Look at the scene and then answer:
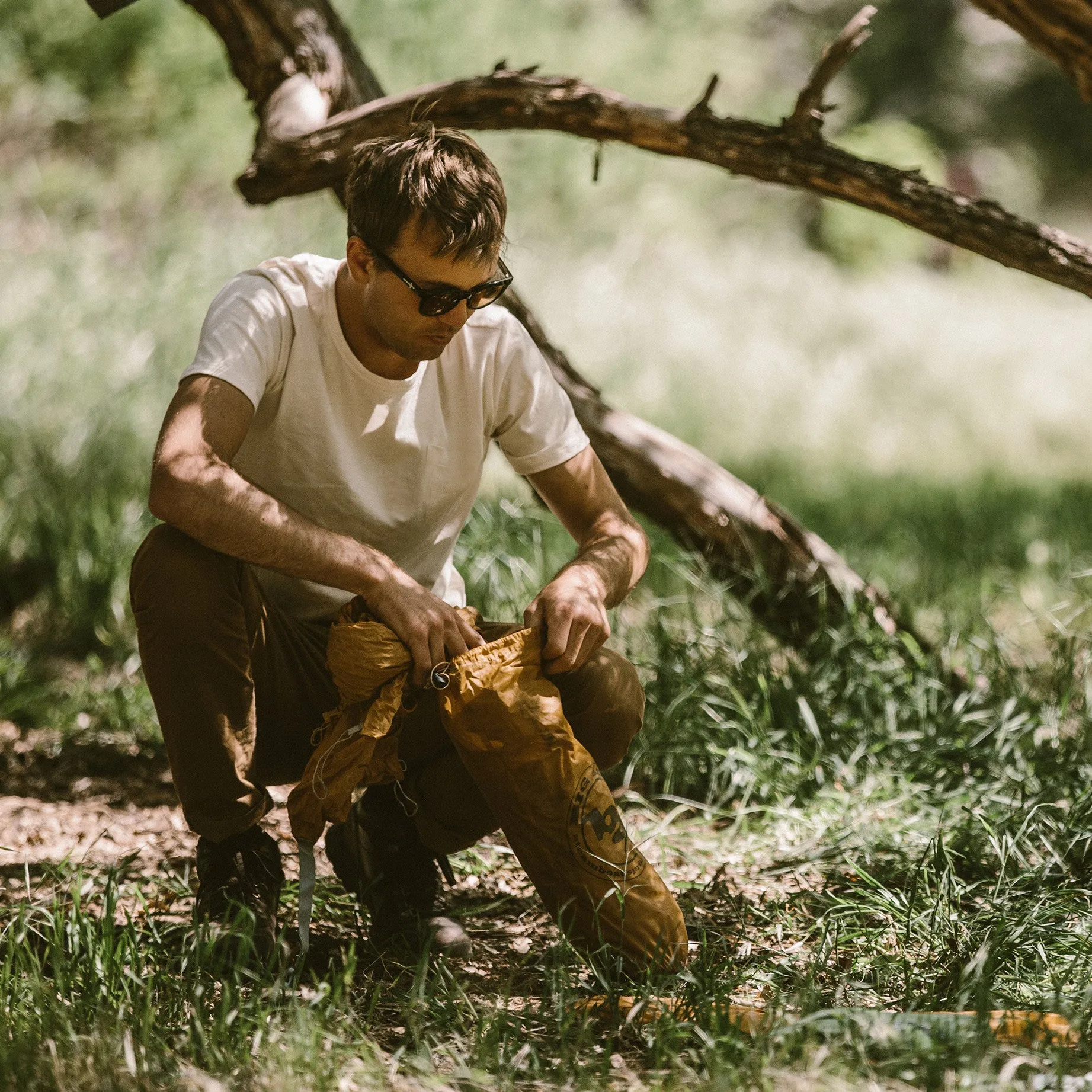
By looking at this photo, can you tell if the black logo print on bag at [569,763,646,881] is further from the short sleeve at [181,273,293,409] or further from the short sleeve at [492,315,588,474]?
the short sleeve at [181,273,293,409]

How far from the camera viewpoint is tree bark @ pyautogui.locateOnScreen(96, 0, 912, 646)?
3611 mm

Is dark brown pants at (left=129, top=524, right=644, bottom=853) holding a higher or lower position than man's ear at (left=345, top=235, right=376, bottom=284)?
lower

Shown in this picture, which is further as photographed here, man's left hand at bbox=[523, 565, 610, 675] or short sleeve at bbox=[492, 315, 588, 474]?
short sleeve at bbox=[492, 315, 588, 474]

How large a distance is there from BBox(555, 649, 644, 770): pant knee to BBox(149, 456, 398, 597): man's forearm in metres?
0.44

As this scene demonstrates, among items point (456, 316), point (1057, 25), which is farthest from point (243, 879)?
point (1057, 25)

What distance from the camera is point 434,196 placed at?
2414 mm

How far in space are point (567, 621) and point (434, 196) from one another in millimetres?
848

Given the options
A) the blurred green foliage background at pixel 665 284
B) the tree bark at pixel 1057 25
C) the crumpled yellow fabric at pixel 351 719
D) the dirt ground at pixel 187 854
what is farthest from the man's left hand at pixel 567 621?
the tree bark at pixel 1057 25

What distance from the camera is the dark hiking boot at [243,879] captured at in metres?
2.41

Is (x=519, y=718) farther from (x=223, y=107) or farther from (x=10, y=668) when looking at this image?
(x=223, y=107)

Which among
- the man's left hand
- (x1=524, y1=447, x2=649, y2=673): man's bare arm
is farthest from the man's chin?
the man's left hand

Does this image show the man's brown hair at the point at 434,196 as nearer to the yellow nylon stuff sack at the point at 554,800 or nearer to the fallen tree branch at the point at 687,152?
the fallen tree branch at the point at 687,152

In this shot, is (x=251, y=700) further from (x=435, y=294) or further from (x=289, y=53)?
(x=289, y=53)

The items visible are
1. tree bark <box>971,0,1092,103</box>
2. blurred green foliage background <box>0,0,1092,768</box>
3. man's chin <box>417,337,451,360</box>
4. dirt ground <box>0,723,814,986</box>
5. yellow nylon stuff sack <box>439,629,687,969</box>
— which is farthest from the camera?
blurred green foliage background <box>0,0,1092,768</box>
